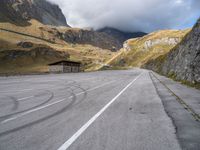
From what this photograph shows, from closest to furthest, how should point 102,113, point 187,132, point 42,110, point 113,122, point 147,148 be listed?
point 147,148
point 187,132
point 113,122
point 102,113
point 42,110

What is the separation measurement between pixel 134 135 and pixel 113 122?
1412 mm

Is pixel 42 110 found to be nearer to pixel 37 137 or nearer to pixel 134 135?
pixel 37 137

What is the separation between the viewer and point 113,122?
23.7 feet

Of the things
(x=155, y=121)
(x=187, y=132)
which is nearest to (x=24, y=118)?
(x=155, y=121)

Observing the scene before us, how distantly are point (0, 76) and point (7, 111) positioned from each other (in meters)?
34.2

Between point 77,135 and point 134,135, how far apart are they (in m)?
1.50

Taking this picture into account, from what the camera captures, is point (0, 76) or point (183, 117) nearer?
point (183, 117)

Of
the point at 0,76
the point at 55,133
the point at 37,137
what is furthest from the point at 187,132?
the point at 0,76

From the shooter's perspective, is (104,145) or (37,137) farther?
(37,137)

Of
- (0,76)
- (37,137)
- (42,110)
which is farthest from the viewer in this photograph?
(0,76)

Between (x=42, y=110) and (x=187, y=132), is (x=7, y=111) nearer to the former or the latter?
(x=42, y=110)

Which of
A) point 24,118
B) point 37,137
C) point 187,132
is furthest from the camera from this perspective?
point 24,118

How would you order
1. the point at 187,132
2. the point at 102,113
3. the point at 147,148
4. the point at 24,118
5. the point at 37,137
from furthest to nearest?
1. the point at 102,113
2. the point at 24,118
3. the point at 187,132
4. the point at 37,137
5. the point at 147,148

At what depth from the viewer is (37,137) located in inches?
223
